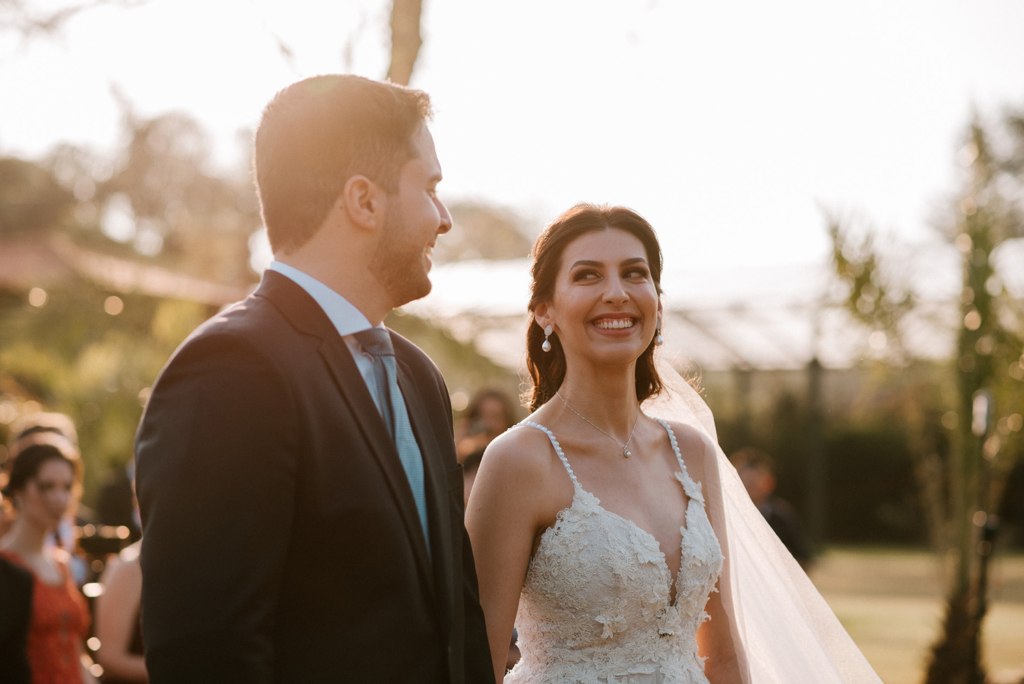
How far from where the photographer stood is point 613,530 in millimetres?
2605

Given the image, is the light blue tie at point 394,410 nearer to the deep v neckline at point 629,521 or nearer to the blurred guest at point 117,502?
the deep v neckline at point 629,521

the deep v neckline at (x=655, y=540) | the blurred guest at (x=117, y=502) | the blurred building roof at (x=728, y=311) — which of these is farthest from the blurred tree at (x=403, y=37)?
the blurred building roof at (x=728, y=311)

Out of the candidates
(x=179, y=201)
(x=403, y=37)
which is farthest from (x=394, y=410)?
(x=179, y=201)

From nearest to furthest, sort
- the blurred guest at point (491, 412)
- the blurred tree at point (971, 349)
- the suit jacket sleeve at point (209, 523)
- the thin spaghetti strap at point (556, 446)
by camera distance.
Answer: the suit jacket sleeve at point (209, 523), the thin spaghetti strap at point (556, 446), the blurred guest at point (491, 412), the blurred tree at point (971, 349)

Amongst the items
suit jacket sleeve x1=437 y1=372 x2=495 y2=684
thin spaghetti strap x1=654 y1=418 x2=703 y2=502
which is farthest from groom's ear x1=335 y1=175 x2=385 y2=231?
thin spaghetti strap x1=654 y1=418 x2=703 y2=502

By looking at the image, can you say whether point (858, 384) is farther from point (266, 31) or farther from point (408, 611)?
point (408, 611)

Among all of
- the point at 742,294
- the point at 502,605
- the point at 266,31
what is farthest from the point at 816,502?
the point at 502,605

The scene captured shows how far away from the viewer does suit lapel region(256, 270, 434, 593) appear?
1.61 m

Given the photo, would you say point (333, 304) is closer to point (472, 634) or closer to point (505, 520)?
point (472, 634)

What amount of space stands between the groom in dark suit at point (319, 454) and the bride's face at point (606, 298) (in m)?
0.86

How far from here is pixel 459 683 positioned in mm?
1677

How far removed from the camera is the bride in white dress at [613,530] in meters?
2.56

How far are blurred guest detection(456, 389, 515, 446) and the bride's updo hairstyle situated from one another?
323cm

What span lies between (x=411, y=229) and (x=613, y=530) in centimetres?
122
